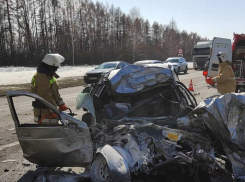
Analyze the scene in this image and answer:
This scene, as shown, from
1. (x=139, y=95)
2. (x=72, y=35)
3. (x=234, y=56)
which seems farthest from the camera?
(x=72, y=35)

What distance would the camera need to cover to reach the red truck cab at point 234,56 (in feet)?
31.9

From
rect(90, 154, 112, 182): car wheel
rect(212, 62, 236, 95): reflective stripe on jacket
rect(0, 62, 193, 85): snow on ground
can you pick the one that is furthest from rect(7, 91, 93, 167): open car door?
rect(0, 62, 193, 85): snow on ground

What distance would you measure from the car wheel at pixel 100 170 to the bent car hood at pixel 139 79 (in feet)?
5.45

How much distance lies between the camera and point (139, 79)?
462 cm

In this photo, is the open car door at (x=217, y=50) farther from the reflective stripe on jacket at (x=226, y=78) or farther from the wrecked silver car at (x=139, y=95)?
the wrecked silver car at (x=139, y=95)

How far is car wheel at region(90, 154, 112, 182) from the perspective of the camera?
298cm

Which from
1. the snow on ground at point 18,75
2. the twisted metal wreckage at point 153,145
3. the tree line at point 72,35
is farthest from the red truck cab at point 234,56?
the tree line at point 72,35

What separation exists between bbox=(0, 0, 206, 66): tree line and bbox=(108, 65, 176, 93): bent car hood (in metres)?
34.1

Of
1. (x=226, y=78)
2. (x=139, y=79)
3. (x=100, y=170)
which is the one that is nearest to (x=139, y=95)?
(x=139, y=79)

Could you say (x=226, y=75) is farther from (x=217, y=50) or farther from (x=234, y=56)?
(x=234, y=56)

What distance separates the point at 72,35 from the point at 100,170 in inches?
1497

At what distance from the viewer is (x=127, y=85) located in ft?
14.9

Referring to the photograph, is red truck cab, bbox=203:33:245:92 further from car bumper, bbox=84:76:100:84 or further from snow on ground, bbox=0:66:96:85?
snow on ground, bbox=0:66:96:85

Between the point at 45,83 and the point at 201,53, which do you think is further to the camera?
the point at 201,53
